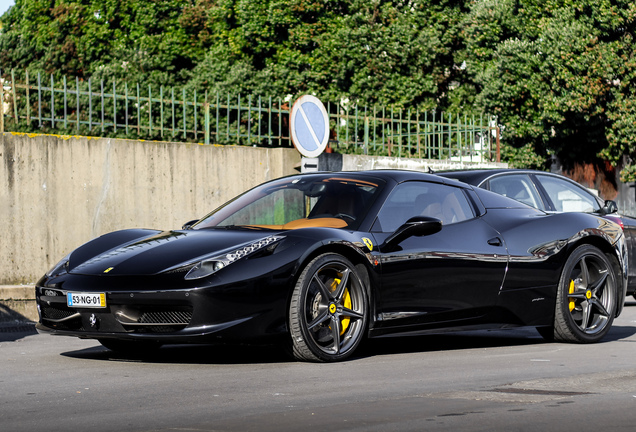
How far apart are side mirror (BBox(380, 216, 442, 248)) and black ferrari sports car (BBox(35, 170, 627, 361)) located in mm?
13

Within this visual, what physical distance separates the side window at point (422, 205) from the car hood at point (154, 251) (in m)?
0.95

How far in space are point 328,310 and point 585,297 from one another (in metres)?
2.71

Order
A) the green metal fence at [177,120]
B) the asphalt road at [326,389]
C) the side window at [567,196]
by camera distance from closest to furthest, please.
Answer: the asphalt road at [326,389] → the side window at [567,196] → the green metal fence at [177,120]

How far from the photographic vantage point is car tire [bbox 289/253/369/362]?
6.43 m

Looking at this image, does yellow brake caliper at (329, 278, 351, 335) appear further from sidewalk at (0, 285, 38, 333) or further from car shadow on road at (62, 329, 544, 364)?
sidewalk at (0, 285, 38, 333)

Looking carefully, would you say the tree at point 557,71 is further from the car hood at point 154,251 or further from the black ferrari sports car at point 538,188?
the car hood at point 154,251

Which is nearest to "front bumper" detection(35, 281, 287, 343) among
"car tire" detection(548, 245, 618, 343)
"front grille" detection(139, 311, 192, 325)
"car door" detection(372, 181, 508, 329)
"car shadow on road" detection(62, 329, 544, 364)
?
"front grille" detection(139, 311, 192, 325)

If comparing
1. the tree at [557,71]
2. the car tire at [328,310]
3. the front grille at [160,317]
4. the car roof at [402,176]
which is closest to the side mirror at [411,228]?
the car tire at [328,310]

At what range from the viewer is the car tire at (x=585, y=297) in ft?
26.6

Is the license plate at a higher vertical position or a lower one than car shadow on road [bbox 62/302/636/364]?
higher

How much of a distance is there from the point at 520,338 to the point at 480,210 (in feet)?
4.93

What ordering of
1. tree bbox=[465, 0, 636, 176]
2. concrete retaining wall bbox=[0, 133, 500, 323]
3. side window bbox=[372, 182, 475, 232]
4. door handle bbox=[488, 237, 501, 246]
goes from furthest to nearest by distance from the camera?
tree bbox=[465, 0, 636, 176]
concrete retaining wall bbox=[0, 133, 500, 323]
door handle bbox=[488, 237, 501, 246]
side window bbox=[372, 182, 475, 232]

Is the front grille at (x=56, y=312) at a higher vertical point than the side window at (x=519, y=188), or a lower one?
lower

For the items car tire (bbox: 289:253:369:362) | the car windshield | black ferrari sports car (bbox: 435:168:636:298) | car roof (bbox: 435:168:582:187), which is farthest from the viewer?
black ferrari sports car (bbox: 435:168:636:298)
